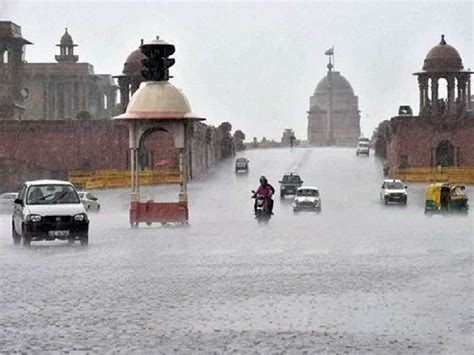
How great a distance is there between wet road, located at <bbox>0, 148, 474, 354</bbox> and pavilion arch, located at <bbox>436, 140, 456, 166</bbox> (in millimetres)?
48839

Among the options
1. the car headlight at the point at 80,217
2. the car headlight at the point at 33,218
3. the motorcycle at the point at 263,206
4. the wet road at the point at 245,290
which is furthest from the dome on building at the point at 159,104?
the car headlight at the point at 33,218

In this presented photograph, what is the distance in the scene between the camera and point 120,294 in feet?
49.8

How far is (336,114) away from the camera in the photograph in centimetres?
17475

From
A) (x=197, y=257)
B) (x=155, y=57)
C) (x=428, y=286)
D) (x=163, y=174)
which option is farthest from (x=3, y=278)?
(x=163, y=174)

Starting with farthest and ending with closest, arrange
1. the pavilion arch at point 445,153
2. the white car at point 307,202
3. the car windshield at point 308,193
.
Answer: the pavilion arch at point 445,153 < the car windshield at point 308,193 < the white car at point 307,202

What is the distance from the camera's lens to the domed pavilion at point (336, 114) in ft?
562

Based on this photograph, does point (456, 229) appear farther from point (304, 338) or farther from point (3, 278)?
point (304, 338)

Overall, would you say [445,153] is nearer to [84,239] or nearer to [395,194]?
[395,194]

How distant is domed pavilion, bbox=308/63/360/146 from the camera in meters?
171

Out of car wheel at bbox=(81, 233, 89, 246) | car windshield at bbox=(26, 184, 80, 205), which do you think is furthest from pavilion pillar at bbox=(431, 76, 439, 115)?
car wheel at bbox=(81, 233, 89, 246)

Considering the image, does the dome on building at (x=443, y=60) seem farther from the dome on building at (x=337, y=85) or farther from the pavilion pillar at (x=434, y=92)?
the dome on building at (x=337, y=85)

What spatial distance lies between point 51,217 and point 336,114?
15138cm

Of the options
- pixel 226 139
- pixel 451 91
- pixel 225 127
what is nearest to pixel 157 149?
pixel 451 91

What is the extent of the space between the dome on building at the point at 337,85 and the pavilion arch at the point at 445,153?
97.2m
